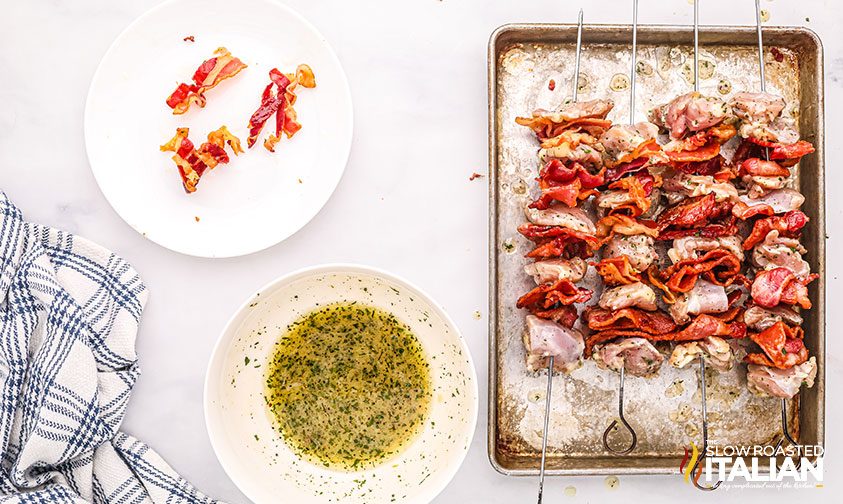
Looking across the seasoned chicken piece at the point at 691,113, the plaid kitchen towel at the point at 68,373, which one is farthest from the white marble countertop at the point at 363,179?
the seasoned chicken piece at the point at 691,113

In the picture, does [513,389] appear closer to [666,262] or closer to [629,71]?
[666,262]

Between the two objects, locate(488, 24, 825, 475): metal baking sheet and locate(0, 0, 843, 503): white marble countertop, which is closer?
locate(488, 24, 825, 475): metal baking sheet

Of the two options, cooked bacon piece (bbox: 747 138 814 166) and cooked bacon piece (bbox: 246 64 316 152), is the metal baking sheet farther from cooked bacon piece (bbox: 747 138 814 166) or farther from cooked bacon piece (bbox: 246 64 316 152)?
cooked bacon piece (bbox: 246 64 316 152)

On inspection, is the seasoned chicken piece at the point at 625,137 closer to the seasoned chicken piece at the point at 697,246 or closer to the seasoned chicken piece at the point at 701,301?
the seasoned chicken piece at the point at 697,246

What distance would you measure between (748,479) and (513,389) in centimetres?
94

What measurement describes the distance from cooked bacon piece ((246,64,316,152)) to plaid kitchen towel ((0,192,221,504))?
695 mm

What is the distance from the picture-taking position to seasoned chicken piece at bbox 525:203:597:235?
2.57 m

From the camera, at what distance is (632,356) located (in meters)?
2.64

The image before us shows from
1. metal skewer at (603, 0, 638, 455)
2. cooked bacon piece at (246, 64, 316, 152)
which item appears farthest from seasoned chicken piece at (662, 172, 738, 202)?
cooked bacon piece at (246, 64, 316, 152)

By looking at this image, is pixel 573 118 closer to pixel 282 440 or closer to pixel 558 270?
pixel 558 270

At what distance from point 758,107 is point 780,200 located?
0.32m

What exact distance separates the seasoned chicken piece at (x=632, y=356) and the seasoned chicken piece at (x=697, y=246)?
1.02 feet

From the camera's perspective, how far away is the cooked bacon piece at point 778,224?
2.63 metres

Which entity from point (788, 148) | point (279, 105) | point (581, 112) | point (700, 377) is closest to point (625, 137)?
point (581, 112)
